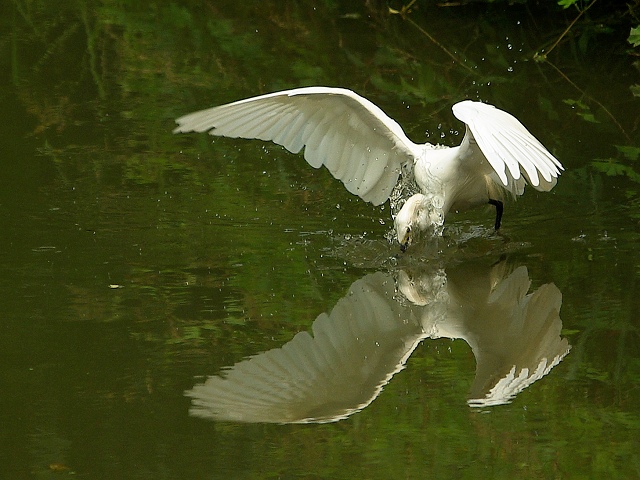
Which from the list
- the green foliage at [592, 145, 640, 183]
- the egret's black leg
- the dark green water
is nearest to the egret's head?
the dark green water

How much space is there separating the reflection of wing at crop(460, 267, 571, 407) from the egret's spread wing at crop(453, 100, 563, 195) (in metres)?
0.59

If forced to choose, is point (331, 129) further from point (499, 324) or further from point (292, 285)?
point (499, 324)

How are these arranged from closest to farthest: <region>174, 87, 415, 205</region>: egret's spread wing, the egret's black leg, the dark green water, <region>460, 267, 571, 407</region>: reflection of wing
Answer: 1. the dark green water
2. <region>460, 267, 571, 407</region>: reflection of wing
3. <region>174, 87, 415, 205</region>: egret's spread wing
4. the egret's black leg

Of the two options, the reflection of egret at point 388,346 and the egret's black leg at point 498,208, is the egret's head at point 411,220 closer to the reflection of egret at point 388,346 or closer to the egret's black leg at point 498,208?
the reflection of egret at point 388,346

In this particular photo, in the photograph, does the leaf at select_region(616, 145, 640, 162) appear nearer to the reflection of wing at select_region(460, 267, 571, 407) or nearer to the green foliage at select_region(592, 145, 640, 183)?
the green foliage at select_region(592, 145, 640, 183)

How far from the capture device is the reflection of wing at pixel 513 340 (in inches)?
168

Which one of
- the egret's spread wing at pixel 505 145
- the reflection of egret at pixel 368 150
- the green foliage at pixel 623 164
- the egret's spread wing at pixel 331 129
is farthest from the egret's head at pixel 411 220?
the green foliage at pixel 623 164

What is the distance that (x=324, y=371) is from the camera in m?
4.47

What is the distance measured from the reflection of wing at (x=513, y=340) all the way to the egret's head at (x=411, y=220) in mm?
538

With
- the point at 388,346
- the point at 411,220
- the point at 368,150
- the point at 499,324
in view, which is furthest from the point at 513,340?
the point at 368,150

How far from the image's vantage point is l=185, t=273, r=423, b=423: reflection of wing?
4.08m

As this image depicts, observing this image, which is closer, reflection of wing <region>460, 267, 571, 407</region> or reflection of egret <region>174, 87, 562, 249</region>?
reflection of wing <region>460, 267, 571, 407</region>

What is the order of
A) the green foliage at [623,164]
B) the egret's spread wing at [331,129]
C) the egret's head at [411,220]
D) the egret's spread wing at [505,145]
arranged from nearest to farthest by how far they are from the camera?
1. the egret's spread wing at [505,145]
2. the egret's head at [411,220]
3. the egret's spread wing at [331,129]
4. the green foliage at [623,164]

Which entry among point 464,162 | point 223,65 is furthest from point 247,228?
point 223,65
